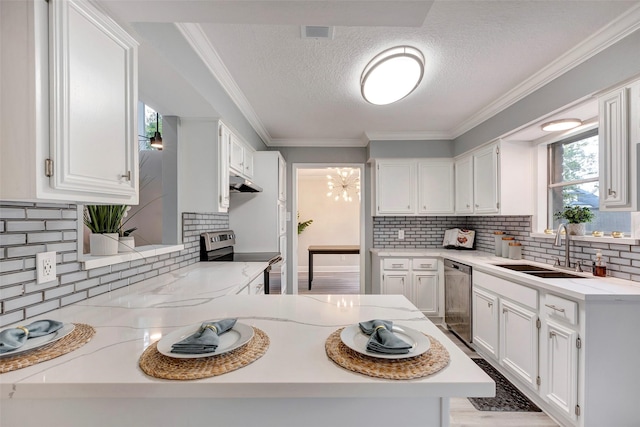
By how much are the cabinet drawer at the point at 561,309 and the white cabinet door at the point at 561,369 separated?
6cm

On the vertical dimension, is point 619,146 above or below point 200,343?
above

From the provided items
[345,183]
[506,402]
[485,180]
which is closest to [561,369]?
[506,402]

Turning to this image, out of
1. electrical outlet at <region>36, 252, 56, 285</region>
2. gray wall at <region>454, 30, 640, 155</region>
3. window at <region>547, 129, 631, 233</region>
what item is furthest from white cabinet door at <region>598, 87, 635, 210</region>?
electrical outlet at <region>36, 252, 56, 285</region>

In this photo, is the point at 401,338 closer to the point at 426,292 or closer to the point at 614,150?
the point at 614,150

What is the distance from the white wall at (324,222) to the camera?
759 cm

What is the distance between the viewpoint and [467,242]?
383cm

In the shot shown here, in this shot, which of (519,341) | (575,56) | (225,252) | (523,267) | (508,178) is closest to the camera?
(575,56)

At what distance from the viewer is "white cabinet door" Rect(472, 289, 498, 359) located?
2.49 m

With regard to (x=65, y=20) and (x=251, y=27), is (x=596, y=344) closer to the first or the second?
(x=251, y=27)

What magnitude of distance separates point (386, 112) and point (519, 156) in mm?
1402

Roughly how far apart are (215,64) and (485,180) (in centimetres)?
287

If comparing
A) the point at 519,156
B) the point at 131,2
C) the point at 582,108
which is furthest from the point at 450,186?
the point at 131,2

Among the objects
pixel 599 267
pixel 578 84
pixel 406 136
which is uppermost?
pixel 406 136

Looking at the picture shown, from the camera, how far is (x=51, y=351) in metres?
0.85
